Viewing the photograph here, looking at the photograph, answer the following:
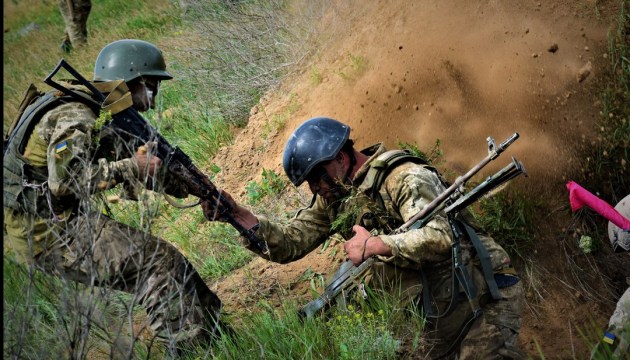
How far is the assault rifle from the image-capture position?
3619 mm

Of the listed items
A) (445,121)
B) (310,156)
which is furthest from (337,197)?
(445,121)

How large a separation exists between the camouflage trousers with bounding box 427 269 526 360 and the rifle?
113 centimetres

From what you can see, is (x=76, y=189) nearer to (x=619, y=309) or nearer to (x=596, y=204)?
(x=596, y=204)

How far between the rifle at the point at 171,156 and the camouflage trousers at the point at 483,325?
1.13m

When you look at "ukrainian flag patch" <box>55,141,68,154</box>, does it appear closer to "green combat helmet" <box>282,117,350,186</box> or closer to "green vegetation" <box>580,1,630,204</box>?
"green combat helmet" <box>282,117,350,186</box>

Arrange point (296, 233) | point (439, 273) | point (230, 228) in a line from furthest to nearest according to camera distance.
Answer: point (230, 228) < point (296, 233) < point (439, 273)

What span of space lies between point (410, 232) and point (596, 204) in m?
1.00

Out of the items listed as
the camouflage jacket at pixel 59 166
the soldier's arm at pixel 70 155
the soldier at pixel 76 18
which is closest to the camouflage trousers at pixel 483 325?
the camouflage jacket at pixel 59 166

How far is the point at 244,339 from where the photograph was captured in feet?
13.1

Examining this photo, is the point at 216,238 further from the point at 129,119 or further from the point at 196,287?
the point at 129,119

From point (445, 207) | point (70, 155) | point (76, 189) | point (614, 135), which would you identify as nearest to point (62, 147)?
point (70, 155)

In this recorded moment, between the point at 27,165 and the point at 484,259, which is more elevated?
the point at 27,165

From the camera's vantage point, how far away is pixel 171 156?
4.18m

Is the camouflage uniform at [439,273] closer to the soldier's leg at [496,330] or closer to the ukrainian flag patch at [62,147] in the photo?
the soldier's leg at [496,330]
